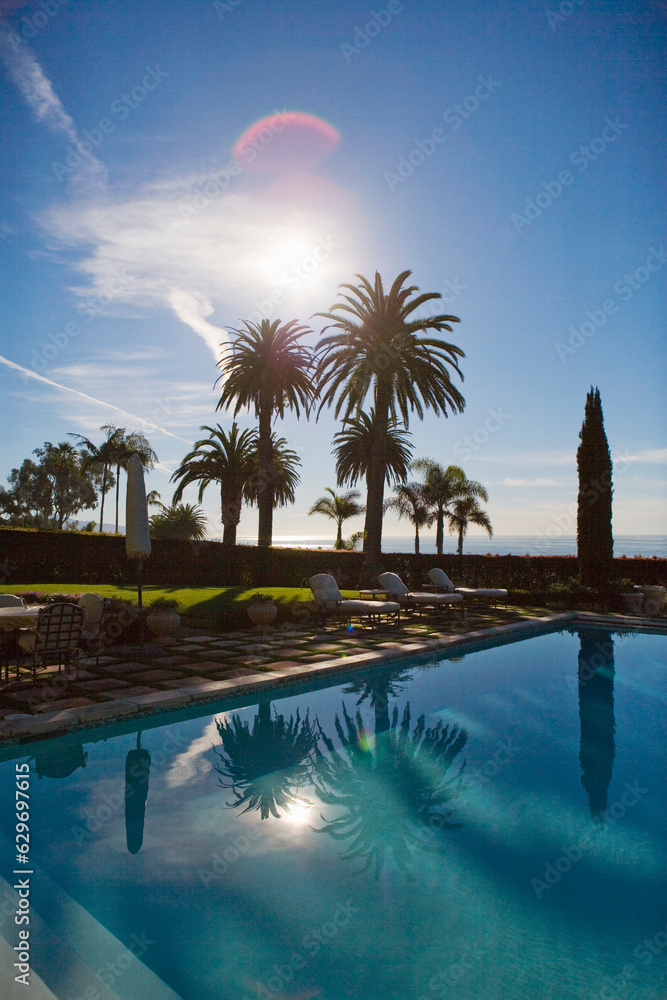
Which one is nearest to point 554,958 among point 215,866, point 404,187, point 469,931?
point 469,931

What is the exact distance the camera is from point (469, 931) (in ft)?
10.2

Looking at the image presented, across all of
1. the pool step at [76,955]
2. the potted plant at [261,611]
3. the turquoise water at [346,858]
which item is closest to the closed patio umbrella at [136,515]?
the turquoise water at [346,858]

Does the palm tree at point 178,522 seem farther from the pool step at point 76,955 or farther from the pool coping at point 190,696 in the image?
the pool step at point 76,955

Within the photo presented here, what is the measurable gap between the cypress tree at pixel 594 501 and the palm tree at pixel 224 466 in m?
16.5

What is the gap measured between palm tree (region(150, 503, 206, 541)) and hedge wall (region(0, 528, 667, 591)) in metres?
34.2

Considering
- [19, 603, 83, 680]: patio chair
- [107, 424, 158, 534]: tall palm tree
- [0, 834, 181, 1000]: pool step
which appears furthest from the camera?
[107, 424, 158, 534]: tall palm tree

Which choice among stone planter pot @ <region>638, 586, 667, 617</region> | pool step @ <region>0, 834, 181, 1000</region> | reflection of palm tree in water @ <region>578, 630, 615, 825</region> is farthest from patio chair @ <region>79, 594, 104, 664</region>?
stone planter pot @ <region>638, 586, 667, 617</region>

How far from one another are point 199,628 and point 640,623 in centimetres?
1170

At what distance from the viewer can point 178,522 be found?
5900 centimetres

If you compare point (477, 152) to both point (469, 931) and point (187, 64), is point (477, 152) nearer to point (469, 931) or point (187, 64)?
point (187, 64)

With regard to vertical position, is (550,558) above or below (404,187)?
below

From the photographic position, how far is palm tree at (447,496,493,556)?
4269 centimetres

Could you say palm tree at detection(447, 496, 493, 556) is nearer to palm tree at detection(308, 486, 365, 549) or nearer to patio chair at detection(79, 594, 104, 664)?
palm tree at detection(308, 486, 365, 549)

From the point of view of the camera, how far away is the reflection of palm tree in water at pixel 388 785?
4105 mm
